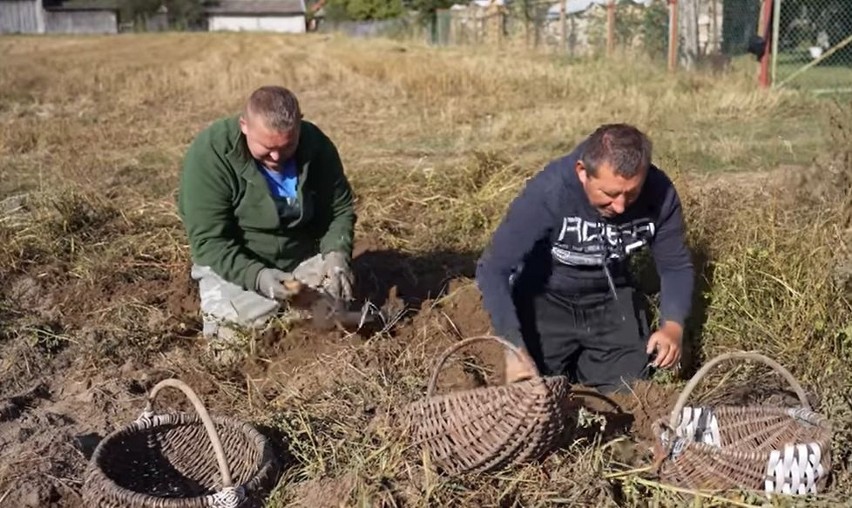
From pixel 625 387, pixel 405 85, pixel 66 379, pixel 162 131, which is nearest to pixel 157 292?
pixel 66 379

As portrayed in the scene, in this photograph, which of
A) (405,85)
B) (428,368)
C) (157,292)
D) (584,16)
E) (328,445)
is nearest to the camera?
(328,445)

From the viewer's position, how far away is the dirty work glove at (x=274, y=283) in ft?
12.8

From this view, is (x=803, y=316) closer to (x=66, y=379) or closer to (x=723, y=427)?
(x=723, y=427)

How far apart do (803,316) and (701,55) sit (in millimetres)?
12203

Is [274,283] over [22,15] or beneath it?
beneath

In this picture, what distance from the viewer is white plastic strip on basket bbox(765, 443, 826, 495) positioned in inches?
109

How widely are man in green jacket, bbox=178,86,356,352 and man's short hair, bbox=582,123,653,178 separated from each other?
1.21 meters

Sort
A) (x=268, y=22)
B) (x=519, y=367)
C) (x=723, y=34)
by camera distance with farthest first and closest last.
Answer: (x=268, y=22) → (x=723, y=34) → (x=519, y=367)

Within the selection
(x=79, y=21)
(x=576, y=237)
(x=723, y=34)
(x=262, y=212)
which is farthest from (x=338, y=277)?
(x=79, y=21)

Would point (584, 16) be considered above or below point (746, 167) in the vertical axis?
above

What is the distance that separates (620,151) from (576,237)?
0.58m

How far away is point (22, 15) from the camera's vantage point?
179ft

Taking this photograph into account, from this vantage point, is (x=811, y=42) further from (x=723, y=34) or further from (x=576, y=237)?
(x=576, y=237)

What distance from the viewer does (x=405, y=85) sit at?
14.4 metres
